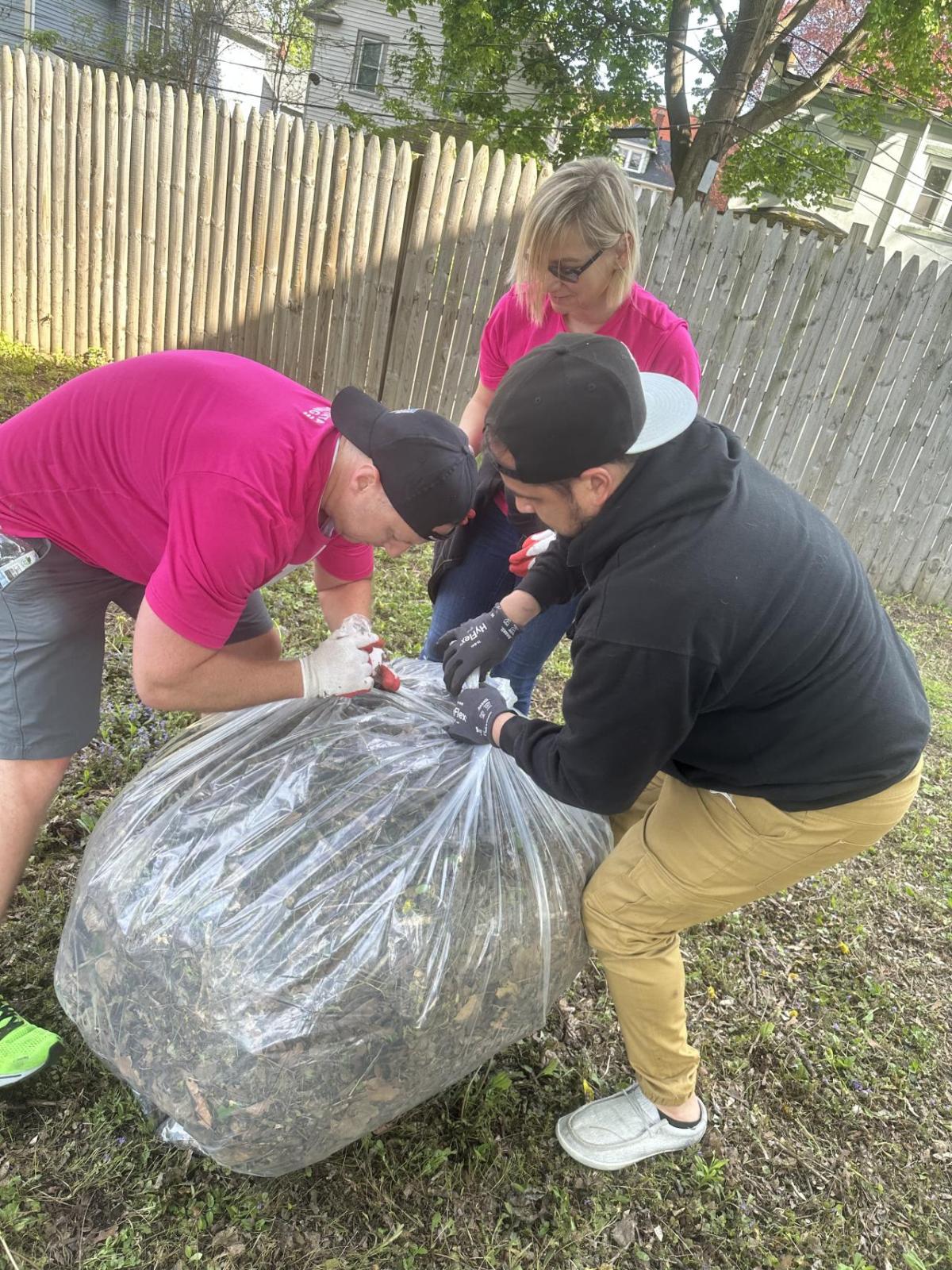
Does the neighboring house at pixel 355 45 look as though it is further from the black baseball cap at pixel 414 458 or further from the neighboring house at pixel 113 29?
the black baseball cap at pixel 414 458

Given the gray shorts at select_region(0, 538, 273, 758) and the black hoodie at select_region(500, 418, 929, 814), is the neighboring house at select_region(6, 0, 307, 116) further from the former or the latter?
the black hoodie at select_region(500, 418, 929, 814)

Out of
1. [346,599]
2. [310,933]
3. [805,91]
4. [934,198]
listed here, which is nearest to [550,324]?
[346,599]

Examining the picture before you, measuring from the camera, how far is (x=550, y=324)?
2145mm

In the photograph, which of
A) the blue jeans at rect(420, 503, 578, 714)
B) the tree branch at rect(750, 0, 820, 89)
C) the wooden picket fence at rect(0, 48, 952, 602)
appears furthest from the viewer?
the tree branch at rect(750, 0, 820, 89)

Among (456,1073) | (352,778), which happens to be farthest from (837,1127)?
(352,778)

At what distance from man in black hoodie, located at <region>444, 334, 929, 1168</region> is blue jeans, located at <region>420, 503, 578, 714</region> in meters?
0.57

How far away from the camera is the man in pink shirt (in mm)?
1350

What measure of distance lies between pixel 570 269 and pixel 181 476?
1.14 meters

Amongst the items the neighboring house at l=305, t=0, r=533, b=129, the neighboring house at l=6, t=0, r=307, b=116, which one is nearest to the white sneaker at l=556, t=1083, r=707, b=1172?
the neighboring house at l=6, t=0, r=307, b=116

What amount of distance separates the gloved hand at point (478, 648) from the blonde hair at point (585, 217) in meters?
0.86

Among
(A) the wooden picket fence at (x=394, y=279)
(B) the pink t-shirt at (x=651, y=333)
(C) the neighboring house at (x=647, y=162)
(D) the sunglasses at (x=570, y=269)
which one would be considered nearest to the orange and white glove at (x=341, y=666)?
(B) the pink t-shirt at (x=651, y=333)

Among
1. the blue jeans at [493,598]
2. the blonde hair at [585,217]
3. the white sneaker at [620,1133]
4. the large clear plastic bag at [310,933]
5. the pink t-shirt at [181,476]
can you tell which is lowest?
the white sneaker at [620,1133]

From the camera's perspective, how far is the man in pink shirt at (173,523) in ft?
4.43

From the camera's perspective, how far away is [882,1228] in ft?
5.91
